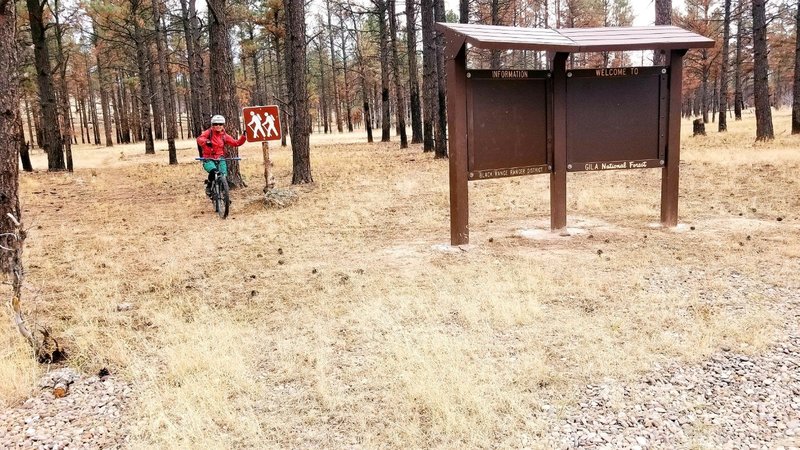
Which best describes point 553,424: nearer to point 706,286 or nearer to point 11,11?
point 706,286

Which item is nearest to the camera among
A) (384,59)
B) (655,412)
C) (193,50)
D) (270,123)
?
(655,412)

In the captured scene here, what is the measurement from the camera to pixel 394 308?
5.02 m

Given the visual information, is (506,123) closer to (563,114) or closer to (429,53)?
(563,114)

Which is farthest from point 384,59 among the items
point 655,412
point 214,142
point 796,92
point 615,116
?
point 655,412

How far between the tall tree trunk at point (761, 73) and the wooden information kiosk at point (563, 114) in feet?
42.1

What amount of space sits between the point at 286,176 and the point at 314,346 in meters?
12.3

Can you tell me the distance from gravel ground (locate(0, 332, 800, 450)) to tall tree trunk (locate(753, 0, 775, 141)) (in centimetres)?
1714

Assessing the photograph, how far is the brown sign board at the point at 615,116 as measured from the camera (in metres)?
7.50

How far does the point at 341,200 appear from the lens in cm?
1134

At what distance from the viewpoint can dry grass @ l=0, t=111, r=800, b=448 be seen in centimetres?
337

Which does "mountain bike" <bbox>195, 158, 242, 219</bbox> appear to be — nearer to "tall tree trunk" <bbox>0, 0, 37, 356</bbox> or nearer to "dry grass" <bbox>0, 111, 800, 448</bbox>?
"dry grass" <bbox>0, 111, 800, 448</bbox>

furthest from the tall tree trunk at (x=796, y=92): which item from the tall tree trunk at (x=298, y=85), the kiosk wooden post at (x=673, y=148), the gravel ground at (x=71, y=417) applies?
the gravel ground at (x=71, y=417)

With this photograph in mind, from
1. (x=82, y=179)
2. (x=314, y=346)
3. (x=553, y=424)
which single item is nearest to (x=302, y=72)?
(x=82, y=179)

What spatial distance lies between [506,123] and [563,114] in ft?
2.81
